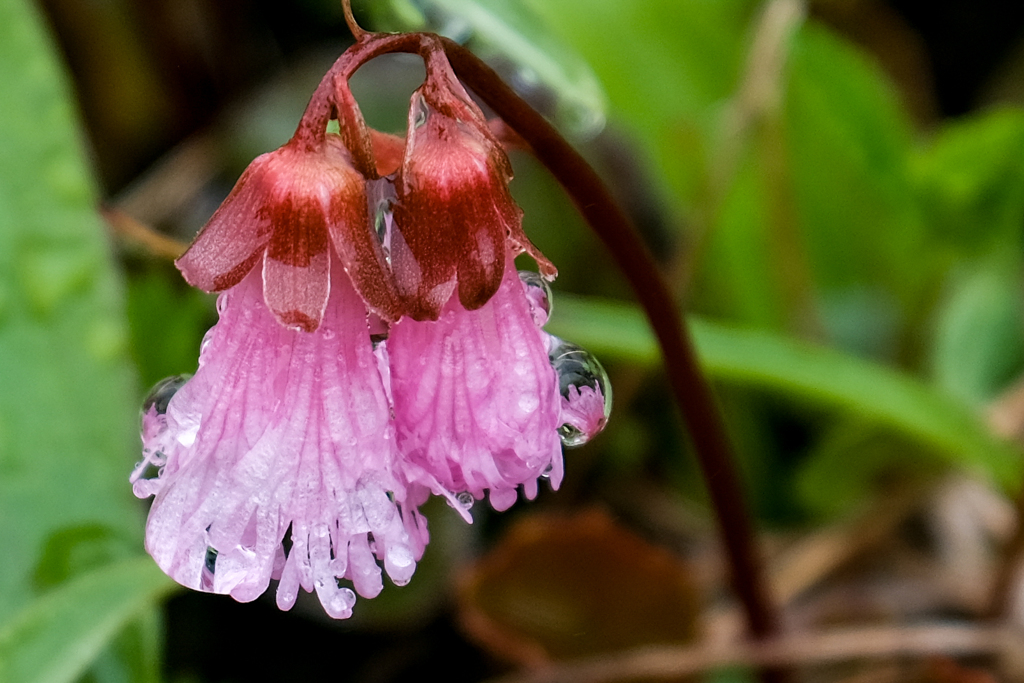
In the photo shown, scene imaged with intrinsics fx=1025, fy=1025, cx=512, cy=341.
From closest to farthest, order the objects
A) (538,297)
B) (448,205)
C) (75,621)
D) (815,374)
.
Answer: (448,205)
(538,297)
(75,621)
(815,374)

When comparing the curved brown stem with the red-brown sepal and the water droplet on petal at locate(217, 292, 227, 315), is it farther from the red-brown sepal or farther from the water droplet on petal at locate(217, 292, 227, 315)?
the water droplet on petal at locate(217, 292, 227, 315)

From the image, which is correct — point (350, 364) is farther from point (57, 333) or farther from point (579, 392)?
point (57, 333)

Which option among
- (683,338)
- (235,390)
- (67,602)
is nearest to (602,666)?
(683,338)

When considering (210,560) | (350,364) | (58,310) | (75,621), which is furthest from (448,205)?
(58,310)

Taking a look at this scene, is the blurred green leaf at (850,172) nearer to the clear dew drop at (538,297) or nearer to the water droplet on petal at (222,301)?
the clear dew drop at (538,297)

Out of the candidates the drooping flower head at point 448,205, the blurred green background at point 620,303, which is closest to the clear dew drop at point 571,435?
the drooping flower head at point 448,205

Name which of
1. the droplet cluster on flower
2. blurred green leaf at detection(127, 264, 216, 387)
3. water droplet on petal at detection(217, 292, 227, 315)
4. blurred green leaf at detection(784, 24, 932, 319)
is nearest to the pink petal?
the droplet cluster on flower

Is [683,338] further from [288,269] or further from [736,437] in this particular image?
[736,437]
